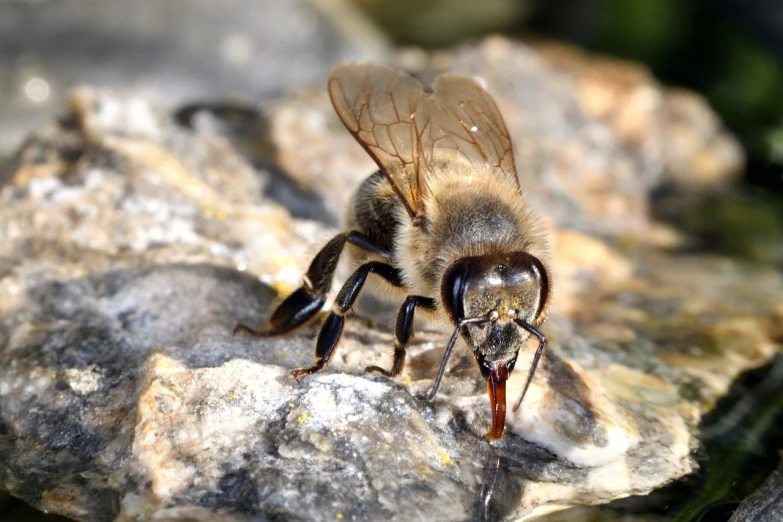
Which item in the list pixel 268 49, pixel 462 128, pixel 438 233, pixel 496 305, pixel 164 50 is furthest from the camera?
pixel 268 49

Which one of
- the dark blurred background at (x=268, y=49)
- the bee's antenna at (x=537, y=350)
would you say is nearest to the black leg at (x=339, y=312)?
the bee's antenna at (x=537, y=350)

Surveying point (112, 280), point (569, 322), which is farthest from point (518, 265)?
point (112, 280)

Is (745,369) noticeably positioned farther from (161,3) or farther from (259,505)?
(161,3)

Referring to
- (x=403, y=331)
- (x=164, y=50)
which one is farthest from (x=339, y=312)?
(x=164, y=50)

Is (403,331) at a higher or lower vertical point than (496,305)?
lower

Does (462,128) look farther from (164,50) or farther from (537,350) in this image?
(164,50)

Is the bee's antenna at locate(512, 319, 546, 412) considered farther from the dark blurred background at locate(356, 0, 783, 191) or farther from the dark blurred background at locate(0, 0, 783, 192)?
the dark blurred background at locate(356, 0, 783, 191)
